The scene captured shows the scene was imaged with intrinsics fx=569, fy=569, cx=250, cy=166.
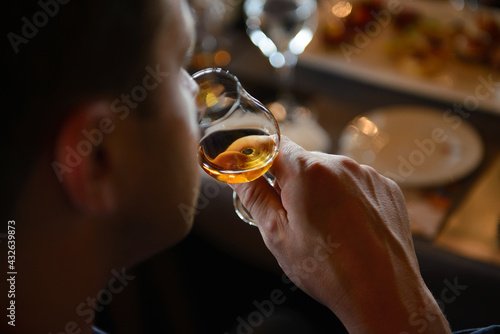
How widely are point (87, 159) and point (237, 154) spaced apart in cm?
27

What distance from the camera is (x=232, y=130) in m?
0.77

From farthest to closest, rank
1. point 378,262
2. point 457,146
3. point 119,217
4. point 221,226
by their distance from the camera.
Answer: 1. point 457,146
2. point 221,226
3. point 378,262
4. point 119,217

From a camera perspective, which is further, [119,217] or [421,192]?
[421,192]

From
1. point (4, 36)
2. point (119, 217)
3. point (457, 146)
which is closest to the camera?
point (4, 36)

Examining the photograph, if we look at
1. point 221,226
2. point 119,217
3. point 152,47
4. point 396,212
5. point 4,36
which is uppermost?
point 4,36

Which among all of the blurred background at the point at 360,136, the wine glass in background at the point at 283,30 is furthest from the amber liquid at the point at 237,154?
the wine glass in background at the point at 283,30

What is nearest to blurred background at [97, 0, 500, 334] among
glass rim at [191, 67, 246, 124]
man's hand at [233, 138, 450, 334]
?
man's hand at [233, 138, 450, 334]

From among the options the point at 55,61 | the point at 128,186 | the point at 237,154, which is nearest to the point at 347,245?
the point at 237,154

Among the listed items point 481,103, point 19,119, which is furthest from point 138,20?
point 481,103

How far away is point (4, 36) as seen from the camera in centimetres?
49

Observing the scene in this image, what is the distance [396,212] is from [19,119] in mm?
493

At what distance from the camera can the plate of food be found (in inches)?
58.5

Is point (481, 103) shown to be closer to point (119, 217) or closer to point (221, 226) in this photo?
point (221, 226)

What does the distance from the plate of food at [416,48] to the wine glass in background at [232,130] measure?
0.85 metres
